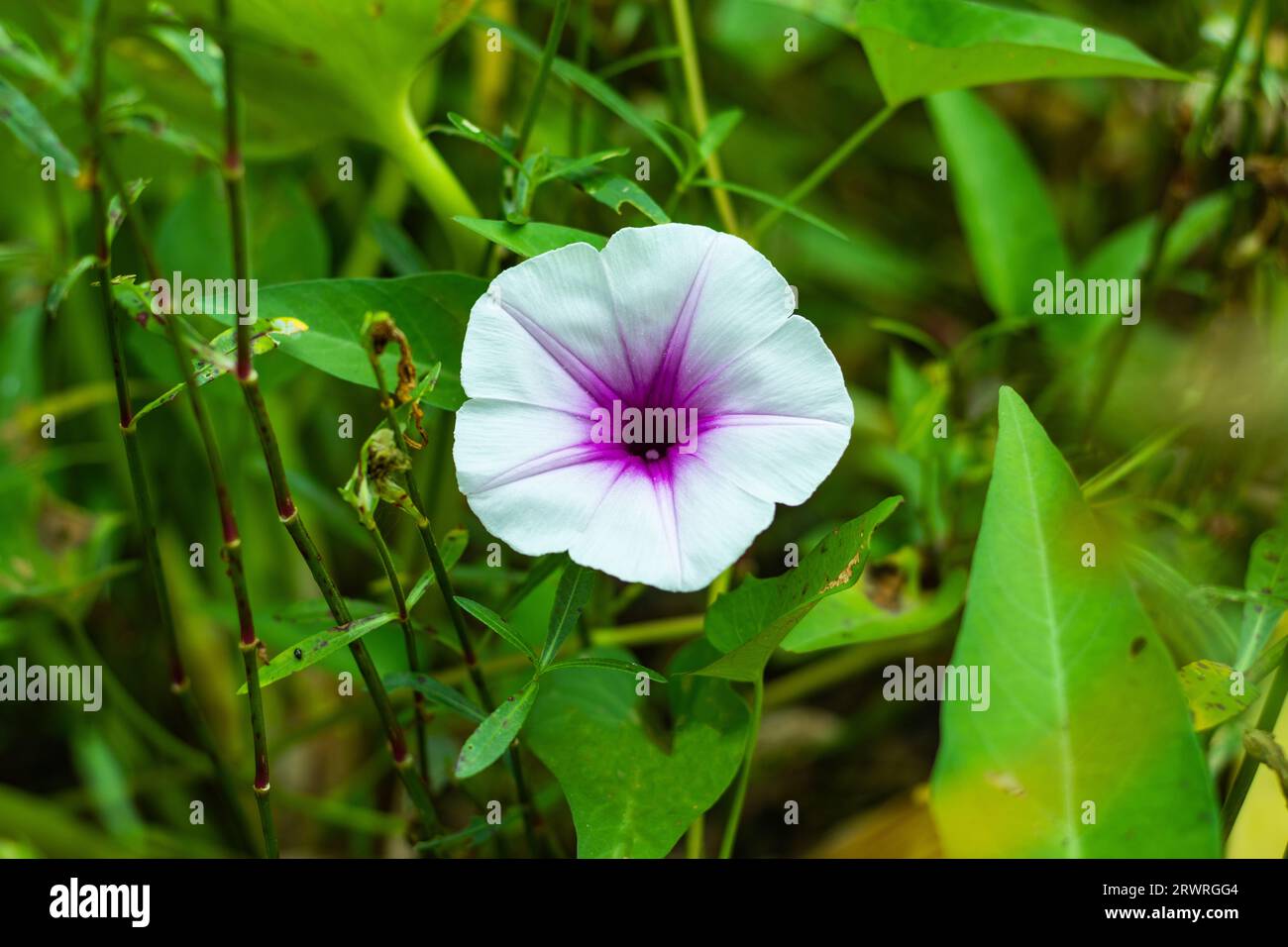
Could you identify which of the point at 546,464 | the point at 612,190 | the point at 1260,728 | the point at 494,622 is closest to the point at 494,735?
the point at 494,622

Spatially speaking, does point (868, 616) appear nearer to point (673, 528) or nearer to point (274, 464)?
point (673, 528)

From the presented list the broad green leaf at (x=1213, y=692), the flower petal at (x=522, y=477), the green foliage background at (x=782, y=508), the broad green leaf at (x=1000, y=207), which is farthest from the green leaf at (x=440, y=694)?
the broad green leaf at (x=1000, y=207)

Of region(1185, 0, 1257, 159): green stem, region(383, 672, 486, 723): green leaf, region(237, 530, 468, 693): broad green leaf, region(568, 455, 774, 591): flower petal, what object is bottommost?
region(383, 672, 486, 723): green leaf

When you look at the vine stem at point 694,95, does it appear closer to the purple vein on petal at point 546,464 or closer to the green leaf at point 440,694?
the purple vein on petal at point 546,464

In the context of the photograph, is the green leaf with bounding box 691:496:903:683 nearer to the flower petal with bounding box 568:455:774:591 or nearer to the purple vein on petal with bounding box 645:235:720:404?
the flower petal with bounding box 568:455:774:591

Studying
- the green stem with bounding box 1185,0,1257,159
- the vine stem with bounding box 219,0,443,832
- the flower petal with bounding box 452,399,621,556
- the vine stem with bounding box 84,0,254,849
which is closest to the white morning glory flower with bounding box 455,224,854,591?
the flower petal with bounding box 452,399,621,556

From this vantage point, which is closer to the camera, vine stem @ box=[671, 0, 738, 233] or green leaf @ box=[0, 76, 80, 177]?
green leaf @ box=[0, 76, 80, 177]

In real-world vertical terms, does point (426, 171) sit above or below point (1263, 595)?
above
